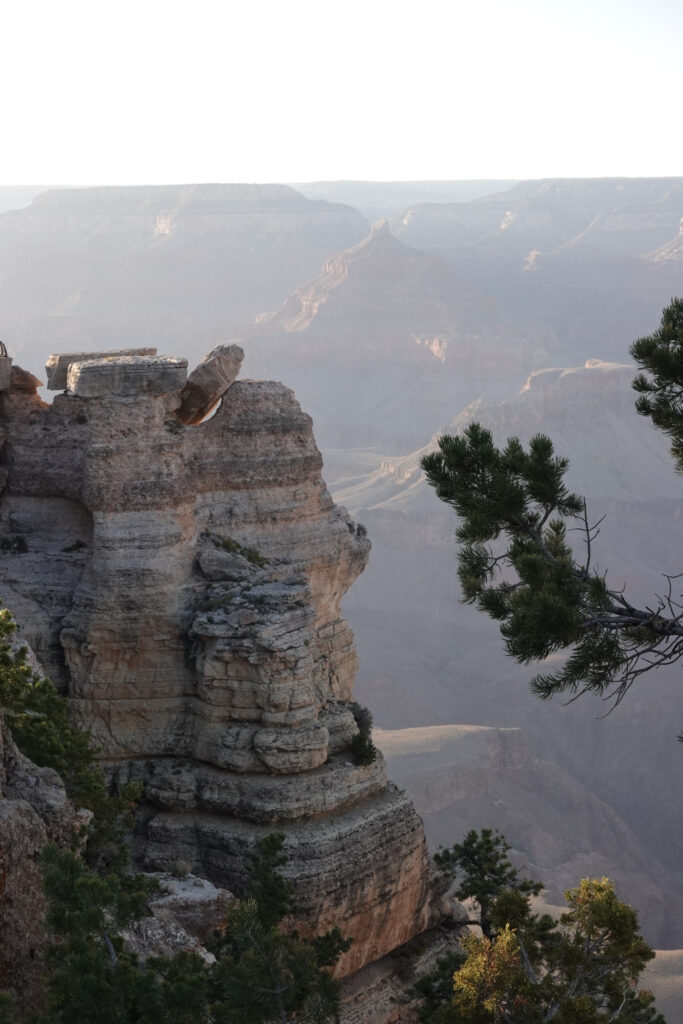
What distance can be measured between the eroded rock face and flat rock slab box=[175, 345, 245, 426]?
1.27ft

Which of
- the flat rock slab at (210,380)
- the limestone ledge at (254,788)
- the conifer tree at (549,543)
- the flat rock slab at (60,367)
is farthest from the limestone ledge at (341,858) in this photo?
the flat rock slab at (60,367)

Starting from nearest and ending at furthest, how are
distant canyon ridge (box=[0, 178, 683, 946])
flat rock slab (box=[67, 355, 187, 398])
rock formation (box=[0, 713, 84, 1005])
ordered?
rock formation (box=[0, 713, 84, 1005]) → flat rock slab (box=[67, 355, 187, 398]) → distant canyon ridge (box=[0, 178, 683, 946])

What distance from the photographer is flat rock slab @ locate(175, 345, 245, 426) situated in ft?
92.8

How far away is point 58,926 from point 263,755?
34.6 feet

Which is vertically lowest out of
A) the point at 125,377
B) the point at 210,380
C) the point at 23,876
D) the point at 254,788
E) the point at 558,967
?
the point at 558,967

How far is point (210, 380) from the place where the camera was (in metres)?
28.4

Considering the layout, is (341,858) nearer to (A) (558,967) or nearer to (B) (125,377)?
(A) (558,967)

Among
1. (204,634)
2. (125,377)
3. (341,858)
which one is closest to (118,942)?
(341,858)

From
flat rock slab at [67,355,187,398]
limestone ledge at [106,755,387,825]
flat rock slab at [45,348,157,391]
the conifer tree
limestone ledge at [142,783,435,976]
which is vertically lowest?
limestone ledge at [142,783,435,976]

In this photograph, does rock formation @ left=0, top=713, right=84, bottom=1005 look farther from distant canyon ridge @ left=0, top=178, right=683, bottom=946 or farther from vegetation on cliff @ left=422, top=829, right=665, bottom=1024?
distant canyon ridge @ left=0, top=178, right=683, bottom=946

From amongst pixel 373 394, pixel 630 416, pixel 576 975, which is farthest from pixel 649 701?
pixel 373 394

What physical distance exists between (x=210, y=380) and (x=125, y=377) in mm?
2611

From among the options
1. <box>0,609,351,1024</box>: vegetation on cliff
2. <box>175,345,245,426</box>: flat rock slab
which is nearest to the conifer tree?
<box>0,609,351,1024</box>: vegetation on cliff

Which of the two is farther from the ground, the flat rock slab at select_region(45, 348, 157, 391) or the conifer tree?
the flat rock slab at select_region(45, 348, 157, 391)
